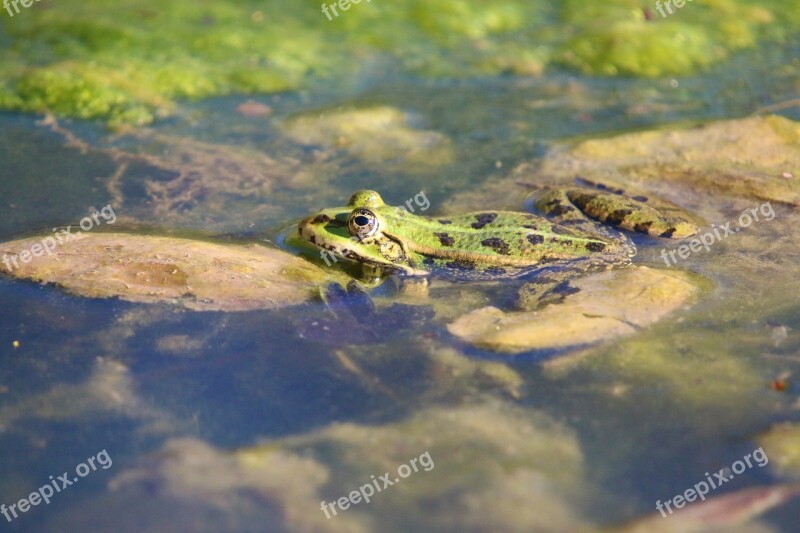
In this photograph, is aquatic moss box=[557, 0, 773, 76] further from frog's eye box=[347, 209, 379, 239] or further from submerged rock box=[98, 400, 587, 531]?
submerged rock box=[98, 400, 587, 531]

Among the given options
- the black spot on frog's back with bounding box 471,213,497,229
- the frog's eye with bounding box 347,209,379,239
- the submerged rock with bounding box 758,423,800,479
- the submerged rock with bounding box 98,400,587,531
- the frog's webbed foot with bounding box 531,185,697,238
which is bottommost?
the submerged rock with bounding box 758,423,800,479

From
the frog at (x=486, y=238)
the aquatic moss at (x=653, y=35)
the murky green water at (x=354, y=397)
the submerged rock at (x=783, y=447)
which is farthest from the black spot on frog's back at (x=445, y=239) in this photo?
the aquatic moss at (x=653, y=35)

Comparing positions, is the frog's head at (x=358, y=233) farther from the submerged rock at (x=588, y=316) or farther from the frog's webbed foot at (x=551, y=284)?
the submerged rock at (x=588, y=316)

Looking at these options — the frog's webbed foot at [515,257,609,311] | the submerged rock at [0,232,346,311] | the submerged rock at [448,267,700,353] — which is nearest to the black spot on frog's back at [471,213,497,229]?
the frog's webbed foot at [515,257,609,311]

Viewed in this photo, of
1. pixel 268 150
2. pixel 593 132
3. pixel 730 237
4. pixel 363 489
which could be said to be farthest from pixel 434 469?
pixel 593 132

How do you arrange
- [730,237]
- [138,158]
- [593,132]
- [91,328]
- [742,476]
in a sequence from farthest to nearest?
[593,132] → [138,158] → [730,237] → [91,328] → [742,476]

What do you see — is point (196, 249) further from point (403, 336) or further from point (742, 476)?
point (742, 476)
